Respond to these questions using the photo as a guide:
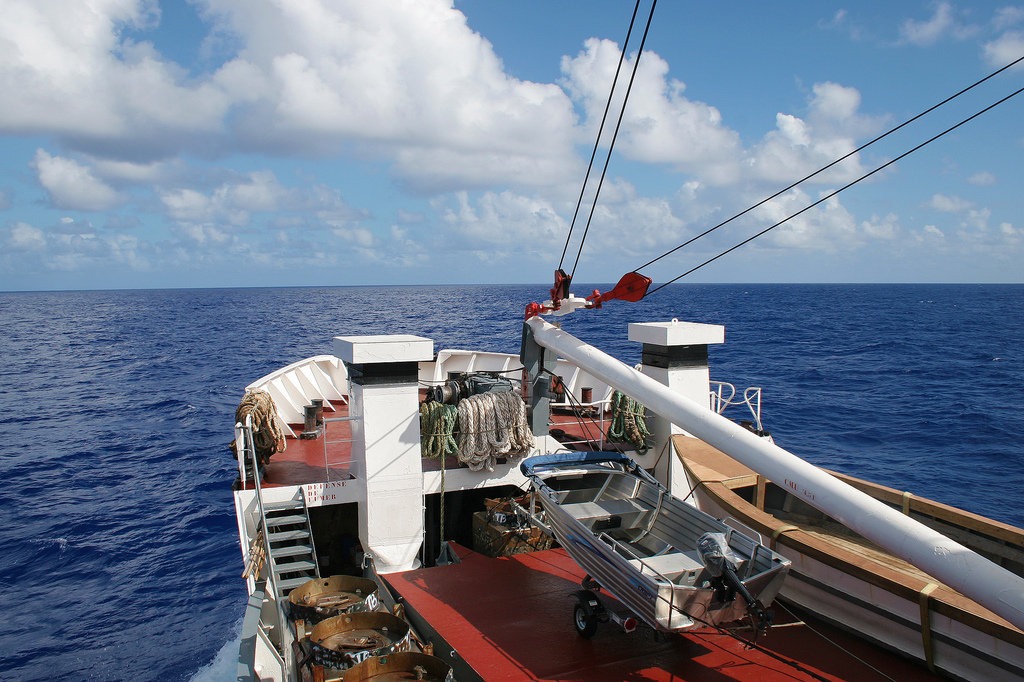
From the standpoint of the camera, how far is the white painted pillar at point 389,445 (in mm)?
10281

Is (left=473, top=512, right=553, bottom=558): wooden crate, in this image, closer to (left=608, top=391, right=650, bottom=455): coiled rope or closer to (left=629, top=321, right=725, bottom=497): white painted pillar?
(left=608, top=391, right=650, bottom=455): coiled rope

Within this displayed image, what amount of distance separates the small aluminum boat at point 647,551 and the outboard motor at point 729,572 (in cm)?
1

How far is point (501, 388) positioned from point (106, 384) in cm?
4261

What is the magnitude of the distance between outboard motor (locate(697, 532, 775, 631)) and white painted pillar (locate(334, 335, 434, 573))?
5253 mm

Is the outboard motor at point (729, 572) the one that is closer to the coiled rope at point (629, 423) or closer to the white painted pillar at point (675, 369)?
the white painted pillar at point (675, 369)

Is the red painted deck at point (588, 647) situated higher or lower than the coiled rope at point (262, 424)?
lower

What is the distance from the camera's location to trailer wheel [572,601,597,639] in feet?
24.7

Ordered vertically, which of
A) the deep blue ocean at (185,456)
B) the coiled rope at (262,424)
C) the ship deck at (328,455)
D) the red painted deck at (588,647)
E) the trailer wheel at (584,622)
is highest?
the coiled rope at (262,424)

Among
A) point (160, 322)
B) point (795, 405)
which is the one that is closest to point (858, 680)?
point (795, 405)

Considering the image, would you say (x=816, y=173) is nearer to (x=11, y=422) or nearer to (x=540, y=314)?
(x=540, y=314)

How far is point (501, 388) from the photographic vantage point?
12.1 metres

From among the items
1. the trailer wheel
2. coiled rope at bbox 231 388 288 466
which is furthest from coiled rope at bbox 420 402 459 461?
the trailer wheel

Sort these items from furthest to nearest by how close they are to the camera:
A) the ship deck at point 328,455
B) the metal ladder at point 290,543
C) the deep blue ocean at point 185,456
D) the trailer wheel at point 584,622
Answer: the deep blue ocean at point 185,456, the ship deck at point 328,455, the metal ladder at point 290,543, the trailer wheel at point 584,622

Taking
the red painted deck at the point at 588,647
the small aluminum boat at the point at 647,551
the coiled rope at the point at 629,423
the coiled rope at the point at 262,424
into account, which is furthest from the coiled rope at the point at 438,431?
the coiled rope at the point at 629,423
